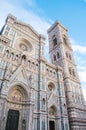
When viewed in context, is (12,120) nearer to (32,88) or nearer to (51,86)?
(32,88)

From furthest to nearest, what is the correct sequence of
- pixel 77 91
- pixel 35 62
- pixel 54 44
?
pixel 54 44
pixel 77 91
pixel 35 62

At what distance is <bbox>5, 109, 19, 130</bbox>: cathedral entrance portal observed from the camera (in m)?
12.5

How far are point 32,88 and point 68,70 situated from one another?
11.1 m

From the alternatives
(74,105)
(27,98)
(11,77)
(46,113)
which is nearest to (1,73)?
(11,77)

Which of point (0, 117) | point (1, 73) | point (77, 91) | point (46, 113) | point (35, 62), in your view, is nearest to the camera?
point (0, 117)

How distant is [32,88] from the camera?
1520 centimetres

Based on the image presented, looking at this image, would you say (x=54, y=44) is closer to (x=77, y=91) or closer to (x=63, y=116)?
(x=77, y=91)

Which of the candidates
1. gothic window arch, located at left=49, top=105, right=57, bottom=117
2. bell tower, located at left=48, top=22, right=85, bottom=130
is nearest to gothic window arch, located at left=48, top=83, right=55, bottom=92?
bell tower, located at left=48, top=22, right=85, bottom=130

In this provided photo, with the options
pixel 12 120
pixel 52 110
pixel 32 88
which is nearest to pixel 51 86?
pixel 52 110

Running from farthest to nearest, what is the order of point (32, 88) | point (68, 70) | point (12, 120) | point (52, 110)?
point (68, 70) < point (52, 110) < point (32, 88) < point (12, 120)

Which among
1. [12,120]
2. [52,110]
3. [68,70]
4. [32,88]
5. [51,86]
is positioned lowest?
[12,120]

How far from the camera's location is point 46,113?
14.7 metres

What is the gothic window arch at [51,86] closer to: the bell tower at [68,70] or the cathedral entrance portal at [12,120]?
the bell tower at [68,70]

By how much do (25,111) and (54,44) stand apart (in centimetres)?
2121
